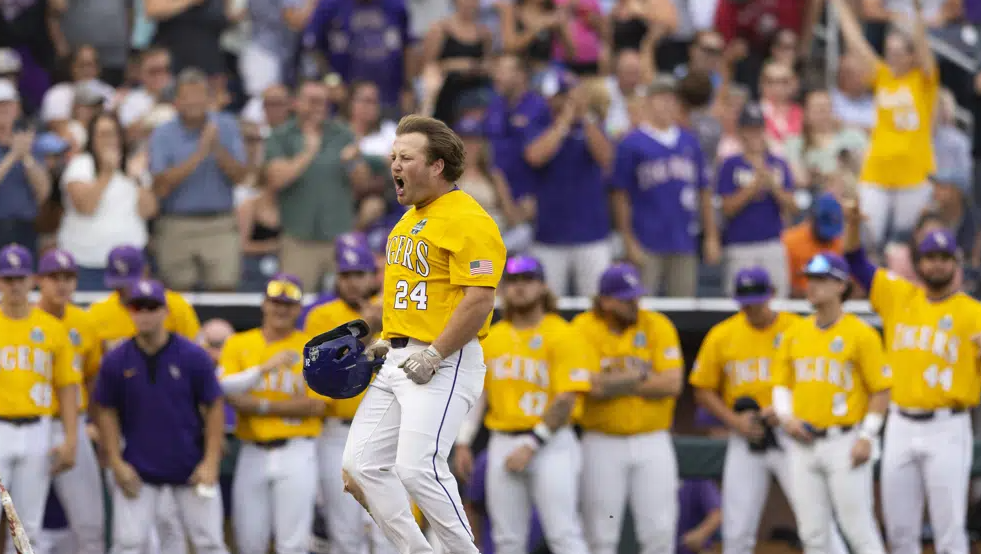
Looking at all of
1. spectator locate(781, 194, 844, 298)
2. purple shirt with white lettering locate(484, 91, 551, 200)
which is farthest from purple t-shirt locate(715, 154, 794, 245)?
purple shirt with white lettering locate(484, 91, 551, 200)

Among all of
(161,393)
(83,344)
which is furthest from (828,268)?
(83,344)

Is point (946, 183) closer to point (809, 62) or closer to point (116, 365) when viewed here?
point (809, 62)

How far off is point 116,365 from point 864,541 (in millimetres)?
4437

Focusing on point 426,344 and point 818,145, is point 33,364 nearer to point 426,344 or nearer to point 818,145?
point 426,344

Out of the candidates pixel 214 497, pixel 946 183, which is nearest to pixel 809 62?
pixel 946 183

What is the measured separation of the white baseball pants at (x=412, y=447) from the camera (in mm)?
6086

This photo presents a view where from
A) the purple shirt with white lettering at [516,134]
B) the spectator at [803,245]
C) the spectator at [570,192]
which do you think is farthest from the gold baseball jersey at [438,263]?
the purple shirt with white lettering at [516,134]

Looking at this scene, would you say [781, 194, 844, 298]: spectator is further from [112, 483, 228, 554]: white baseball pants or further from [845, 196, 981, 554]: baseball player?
[112, 483, 228, 554]: white baseball pants

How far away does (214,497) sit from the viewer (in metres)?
8.88

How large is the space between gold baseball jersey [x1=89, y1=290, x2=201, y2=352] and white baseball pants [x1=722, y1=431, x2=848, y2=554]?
3.46 meters

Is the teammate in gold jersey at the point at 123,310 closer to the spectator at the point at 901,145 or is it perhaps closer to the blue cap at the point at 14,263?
the blue cap at the point at 14,263

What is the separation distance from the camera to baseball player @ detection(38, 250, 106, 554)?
905 cm

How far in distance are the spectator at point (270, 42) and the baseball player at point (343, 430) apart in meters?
4.85

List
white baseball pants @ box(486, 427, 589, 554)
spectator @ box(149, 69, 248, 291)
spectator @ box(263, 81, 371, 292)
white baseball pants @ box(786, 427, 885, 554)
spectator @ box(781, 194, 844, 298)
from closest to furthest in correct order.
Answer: white baseball pants @ box(786, 427, 885, 554) → white baseball pants @ box(486, 427, 589, 554) → spectator @ box(781, 194, 844, 298) → spectator @ box(149, 69, 248, 291) → spectator @ box(263, 81, 371, 292)
